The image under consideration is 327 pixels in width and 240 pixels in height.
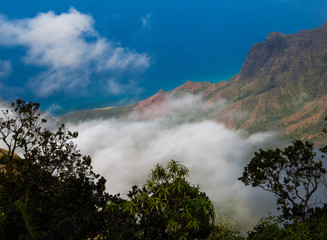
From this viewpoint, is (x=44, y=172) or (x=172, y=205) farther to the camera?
(x=44, y=172)

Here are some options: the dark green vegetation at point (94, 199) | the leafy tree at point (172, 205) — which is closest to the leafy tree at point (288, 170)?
the dark green vegetation at point (94, 199)

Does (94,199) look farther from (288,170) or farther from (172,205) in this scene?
(288,170)

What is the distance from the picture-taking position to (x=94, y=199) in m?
15.2

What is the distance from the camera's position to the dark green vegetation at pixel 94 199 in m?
8.68

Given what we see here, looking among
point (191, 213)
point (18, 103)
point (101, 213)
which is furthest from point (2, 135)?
point (191, 213)

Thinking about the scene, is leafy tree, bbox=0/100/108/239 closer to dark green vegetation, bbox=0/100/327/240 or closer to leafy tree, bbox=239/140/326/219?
dark green vegetation, bbox=0/100/327/240

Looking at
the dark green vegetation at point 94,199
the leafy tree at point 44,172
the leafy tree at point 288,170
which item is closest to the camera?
the dark green vegetation at point 94,199

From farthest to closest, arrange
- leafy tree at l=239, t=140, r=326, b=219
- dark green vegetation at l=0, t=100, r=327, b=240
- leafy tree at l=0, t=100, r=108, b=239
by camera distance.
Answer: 1. leafy tree at l=239, t=140, r=326, b=219
2. leafy tree at l=0, t=100, r=108, b=239
3. dark green vegetation at l=0, t=100, r=327, b=240

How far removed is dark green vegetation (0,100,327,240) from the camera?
8680mm

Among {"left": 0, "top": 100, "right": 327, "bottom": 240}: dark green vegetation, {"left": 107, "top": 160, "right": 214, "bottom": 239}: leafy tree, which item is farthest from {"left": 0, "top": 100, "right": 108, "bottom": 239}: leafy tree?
{"left": 107, "top": 160, "right": 214, "bottom": 239}: leafy tree

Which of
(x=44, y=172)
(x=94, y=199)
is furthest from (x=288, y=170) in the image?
(x=44, y=172)

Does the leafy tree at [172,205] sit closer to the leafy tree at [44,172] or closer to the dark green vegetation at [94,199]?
the dark green vegetation at [94,199]

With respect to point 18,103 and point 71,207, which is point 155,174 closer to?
point 71,207

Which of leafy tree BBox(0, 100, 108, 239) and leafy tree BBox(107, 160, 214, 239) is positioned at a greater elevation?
leafy tree BBox(0, 100, 108, 239)
